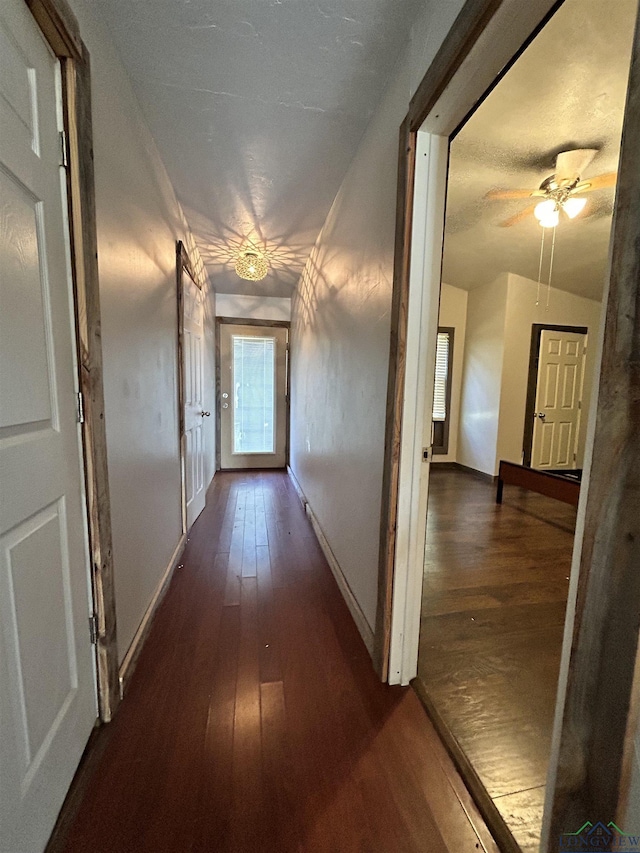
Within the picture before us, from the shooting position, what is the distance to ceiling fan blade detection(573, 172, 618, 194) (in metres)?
2.17

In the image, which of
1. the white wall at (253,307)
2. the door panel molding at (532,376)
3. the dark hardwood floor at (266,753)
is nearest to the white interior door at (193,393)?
the dark hardwood floor at (266,753)

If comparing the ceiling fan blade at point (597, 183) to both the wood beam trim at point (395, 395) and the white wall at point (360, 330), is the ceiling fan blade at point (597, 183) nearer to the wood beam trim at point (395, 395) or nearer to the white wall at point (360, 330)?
the white wall at point (360, 330)

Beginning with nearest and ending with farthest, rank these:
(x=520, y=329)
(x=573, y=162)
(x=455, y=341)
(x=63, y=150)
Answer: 1. (x=63, y=150)
2. (x=573, y=162)
3. (x=520, y=329)
4. (x=455, y=341)

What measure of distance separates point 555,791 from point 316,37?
7.29 ft

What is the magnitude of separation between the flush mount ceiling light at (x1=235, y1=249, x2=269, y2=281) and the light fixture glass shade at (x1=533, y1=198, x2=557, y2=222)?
2.27m

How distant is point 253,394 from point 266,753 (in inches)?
158

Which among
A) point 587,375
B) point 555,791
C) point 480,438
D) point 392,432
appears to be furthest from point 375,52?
point 587,375

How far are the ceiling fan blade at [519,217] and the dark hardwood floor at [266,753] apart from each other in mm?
3318

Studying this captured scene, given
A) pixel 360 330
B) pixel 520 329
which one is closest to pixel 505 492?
pixel 520 329

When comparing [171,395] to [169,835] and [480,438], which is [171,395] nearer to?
[169,835]

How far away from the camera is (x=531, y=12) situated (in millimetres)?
788

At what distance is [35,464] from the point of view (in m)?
0.87

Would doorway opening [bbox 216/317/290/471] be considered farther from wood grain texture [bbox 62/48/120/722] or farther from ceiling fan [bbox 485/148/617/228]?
wood grain texture [bbox 62/48/120/722]

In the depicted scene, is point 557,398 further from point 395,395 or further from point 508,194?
point 395,395
